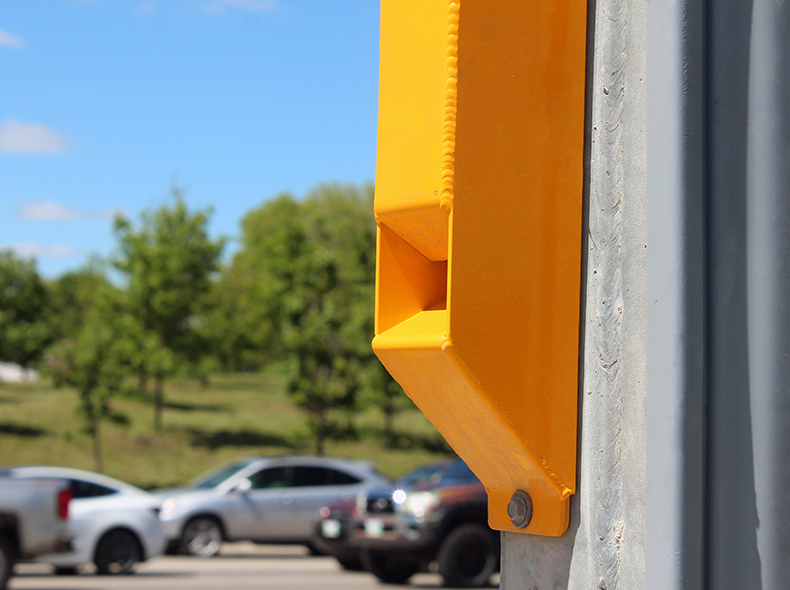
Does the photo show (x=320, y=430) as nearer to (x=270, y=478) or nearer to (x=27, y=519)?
(x=270, y=478)

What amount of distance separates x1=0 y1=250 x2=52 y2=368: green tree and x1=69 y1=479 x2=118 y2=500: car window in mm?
22713

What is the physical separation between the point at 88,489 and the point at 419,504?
18.7 ft

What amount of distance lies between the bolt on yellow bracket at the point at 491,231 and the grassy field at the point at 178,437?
80.9ft

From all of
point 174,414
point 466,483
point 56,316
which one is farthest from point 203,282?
point 56,316

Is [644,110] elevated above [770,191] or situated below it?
above

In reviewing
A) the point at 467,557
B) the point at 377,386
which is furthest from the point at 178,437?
the point at 467,557

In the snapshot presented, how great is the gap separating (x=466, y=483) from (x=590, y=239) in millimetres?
11103

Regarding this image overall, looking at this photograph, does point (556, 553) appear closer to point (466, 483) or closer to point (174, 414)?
point (466, 483)

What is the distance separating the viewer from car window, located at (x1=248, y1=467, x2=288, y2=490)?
17.2 m

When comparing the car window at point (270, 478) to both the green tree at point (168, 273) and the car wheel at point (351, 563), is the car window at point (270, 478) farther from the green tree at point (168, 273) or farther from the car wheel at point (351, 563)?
the green tree at point (168, 273)

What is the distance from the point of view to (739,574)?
148cm

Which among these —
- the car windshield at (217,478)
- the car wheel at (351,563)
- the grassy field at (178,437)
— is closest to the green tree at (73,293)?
the grassy field at (178,437)

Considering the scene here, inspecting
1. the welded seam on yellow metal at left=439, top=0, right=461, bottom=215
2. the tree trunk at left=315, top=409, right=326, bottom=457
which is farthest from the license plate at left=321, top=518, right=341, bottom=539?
the welded seam on yellow metal at left=439, top=0, right=461, bottom=215

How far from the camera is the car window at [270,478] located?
17.2 metres
